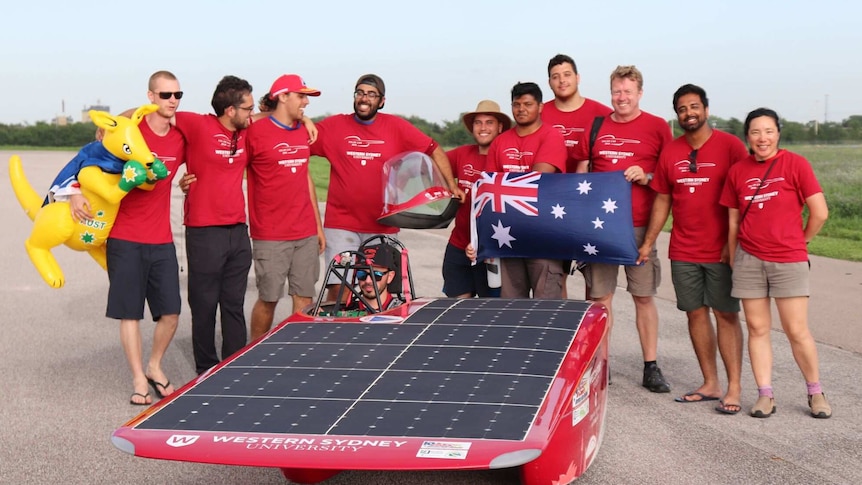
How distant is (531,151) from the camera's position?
7.87m

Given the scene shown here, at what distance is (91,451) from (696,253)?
4369 millimetres

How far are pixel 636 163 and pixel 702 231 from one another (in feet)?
2.50

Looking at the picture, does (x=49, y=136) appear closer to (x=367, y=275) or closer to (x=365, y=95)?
(x=365, y=95)

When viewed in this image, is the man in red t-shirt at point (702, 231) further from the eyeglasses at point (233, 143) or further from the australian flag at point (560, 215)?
the eyeglasses at point (233, 143)

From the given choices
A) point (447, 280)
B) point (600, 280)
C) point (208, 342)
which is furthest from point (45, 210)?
point (600, 280)

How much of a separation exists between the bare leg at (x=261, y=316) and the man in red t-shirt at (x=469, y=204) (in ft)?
5.00

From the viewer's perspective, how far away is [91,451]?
636 cm

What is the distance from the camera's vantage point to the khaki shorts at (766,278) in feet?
22.2

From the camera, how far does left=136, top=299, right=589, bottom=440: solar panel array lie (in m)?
4.69

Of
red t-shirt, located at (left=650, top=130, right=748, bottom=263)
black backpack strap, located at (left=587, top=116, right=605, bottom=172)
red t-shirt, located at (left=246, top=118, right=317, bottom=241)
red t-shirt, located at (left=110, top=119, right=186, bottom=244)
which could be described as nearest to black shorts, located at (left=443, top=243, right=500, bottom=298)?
red t-shirt, located at (left=246, top=118, right=317, bottom=241)

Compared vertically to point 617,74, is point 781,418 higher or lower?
lower

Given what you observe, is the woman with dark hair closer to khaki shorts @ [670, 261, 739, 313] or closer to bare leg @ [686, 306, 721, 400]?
khaki shorts @ [670, 261, 739, 313]

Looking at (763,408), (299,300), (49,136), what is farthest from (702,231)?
(49,136)

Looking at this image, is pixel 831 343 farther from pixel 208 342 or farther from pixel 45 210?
pixel 45 210
